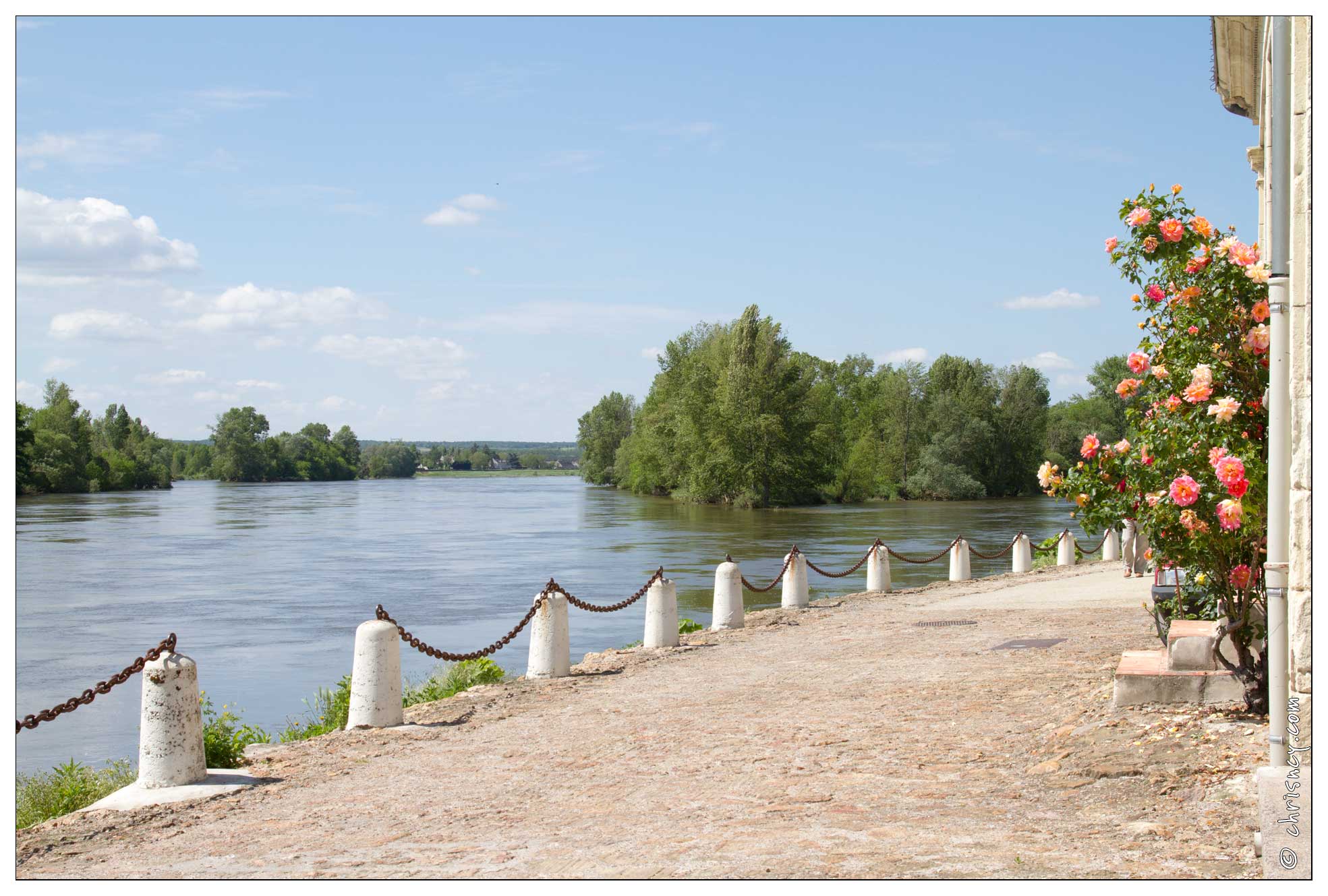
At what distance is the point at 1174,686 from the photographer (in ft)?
26.5

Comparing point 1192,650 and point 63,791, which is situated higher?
point 1192,650

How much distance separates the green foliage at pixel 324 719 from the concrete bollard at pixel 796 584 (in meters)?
6.91

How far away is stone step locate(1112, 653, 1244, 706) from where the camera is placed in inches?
312

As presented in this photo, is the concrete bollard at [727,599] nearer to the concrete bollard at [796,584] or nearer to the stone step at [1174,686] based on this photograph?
the concrete bollard at [796,584]

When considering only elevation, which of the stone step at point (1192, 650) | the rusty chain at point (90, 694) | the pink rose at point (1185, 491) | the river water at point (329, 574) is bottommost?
the river water at point (329, 574)

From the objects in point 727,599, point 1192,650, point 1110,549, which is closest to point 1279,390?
point 1192,650

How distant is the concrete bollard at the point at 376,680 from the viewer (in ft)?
32.6

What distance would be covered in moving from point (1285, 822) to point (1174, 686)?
3.13 metres

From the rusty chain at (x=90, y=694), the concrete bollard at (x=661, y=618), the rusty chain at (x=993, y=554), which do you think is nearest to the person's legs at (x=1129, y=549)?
the rusty chain at (x=993, y=554)

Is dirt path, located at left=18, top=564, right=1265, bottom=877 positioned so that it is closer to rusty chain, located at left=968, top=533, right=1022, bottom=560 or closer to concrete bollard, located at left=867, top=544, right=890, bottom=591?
concrete bollard, located at left=867, top=544, right=890, bottom=591

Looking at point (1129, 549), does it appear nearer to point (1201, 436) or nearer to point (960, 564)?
point (960, 564)

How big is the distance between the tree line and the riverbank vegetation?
4288 cm

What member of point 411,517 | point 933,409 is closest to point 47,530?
point 411,517

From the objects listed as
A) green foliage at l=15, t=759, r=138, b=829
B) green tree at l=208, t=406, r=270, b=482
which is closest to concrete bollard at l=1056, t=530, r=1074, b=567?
green foliage at l=15, t=759, r=138, b=829
